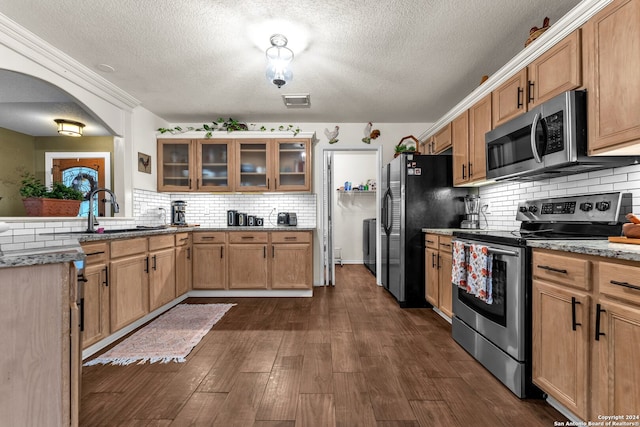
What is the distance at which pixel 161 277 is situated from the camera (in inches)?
123

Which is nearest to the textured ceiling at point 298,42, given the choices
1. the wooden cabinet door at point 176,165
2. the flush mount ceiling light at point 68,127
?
the wooden cabinet door at point 176,165

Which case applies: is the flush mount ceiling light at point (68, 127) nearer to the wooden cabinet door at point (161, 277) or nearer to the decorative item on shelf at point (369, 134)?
the wooden cabinet door at point (161, 277)

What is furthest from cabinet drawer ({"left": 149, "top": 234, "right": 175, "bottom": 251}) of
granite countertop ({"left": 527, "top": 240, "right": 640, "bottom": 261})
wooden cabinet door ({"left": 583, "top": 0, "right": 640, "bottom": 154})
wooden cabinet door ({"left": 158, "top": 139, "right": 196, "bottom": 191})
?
wooden cabinet door ({"left": 583, "top": 0, "right": 640, "bottom": 154})

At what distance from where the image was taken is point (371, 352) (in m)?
2.26

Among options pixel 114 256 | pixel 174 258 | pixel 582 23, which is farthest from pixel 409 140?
pixel 114 256

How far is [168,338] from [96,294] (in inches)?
26.4

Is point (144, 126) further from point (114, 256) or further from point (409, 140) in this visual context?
point (409, 140)

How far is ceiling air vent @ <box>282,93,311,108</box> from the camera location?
133 inches

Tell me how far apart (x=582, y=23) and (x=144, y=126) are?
4.29 metres

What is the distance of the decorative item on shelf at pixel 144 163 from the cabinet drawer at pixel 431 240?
3503mm

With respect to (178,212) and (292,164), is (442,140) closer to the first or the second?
(292,164)

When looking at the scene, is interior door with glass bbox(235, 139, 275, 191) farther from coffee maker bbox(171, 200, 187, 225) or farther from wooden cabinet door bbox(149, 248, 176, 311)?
wooden cabinet door bbox(149, 248, 176, 311)

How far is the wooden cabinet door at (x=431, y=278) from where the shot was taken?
3051mm

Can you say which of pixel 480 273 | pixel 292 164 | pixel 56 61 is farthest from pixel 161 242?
pixel 480 273
